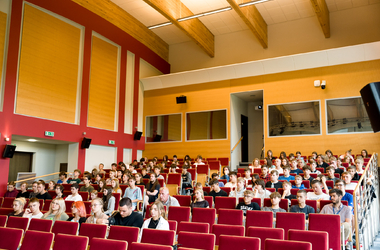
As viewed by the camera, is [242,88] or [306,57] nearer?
[306,57]

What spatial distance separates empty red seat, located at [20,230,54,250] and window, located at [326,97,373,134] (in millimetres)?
8562

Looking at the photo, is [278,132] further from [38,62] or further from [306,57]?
[38,62]

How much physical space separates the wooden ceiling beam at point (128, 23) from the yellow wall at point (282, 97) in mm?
2120

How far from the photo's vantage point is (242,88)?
11523 millimetres

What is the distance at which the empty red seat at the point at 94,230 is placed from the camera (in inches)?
144

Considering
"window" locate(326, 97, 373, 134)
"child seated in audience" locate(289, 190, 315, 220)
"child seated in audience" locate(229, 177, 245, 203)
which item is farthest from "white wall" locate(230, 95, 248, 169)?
"child seated in audience" locate(289, 190, 315, 220)

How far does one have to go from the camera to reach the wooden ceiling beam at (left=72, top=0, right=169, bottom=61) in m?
11.0

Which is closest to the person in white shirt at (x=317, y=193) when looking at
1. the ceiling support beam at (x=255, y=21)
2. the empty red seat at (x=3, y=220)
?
the empty red seat at (x=3, y=220)

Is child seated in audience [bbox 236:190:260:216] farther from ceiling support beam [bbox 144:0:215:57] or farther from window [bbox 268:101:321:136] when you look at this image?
ceiling support beam [bbox 144:0:215:57]

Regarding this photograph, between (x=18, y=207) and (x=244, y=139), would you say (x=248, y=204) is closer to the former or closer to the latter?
(x=18, y=207)

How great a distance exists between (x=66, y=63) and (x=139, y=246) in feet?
26.9

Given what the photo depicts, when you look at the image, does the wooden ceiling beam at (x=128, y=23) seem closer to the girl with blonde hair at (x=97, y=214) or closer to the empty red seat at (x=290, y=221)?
the girl with blonde hair at (x=97, y=214)

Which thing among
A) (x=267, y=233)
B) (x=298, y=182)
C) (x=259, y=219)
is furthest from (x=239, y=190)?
(x=267, y=233)

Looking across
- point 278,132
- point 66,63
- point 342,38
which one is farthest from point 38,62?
point 342,38
